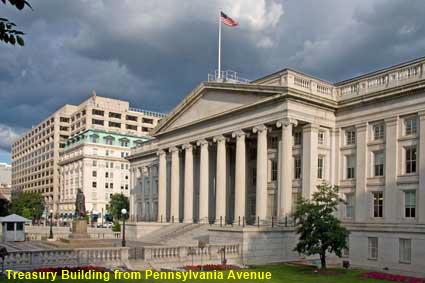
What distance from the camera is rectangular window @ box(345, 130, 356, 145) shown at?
40819 mm

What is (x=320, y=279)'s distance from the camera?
26984 millimetres

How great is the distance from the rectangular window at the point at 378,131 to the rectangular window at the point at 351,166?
2.75 m

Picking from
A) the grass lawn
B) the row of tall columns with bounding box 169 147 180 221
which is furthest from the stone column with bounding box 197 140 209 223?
the grass lawn

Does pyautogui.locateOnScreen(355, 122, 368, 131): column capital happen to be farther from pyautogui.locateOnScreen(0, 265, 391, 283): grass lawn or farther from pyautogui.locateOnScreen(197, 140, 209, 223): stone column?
pyautogui.locateOnScreen(197, 140, 209, 223): stone column

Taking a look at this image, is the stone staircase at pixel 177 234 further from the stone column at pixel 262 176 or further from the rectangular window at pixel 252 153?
→ the rectangular window at pixel 252 153

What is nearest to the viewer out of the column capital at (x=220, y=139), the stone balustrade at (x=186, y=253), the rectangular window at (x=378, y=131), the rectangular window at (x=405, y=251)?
the stone balustrade at (x=186, y=253)

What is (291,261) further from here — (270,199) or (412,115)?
(412,115)

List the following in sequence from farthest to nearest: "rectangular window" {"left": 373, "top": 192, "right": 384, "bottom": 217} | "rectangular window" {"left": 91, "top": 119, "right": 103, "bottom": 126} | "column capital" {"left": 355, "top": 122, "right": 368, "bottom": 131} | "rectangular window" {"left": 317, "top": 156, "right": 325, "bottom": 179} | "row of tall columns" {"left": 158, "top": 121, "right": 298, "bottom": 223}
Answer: "rectangular window" {"left": 91, "top": 119, "right": 103, "bottom": 126}
"rectangular window" {"left": 317, "top": 156, "right": 325, "bottom": 179}
"row of tall columns" {"left": 158, "top": 121, "right": 298, "bottom": 223}
"column capital" {"left": 355, "top": 122, "right": 368, "bottom": 131}
"rectangular window" {"left": 373, "top": 192, "right": 384, "bottom": 217}

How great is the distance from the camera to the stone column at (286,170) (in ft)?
129

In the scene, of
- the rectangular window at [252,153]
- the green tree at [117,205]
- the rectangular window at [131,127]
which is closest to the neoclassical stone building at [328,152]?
the rectangular window at [252,153]

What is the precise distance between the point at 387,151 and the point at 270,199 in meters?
12.1

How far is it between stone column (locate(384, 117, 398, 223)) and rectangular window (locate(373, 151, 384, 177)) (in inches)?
32.9

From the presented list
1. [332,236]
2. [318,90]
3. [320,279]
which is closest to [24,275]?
[320,279]

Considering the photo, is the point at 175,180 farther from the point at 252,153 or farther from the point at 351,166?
the point at 351,166
